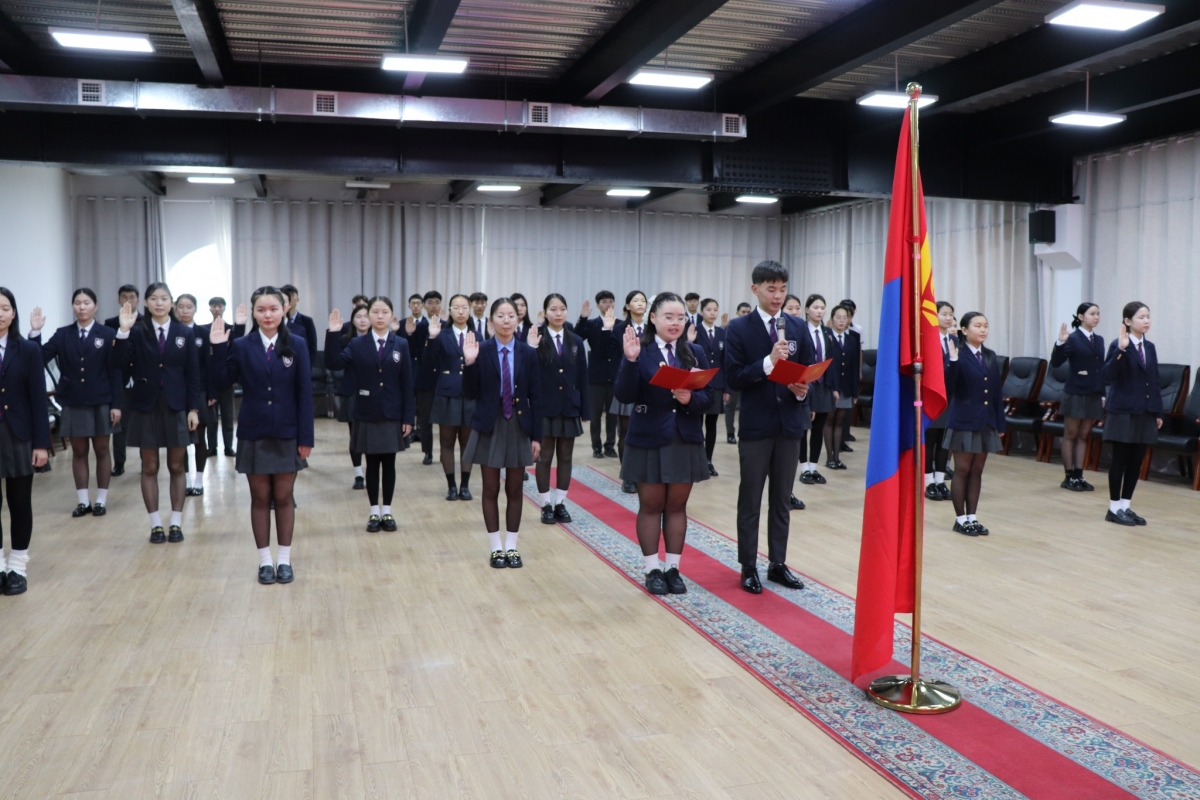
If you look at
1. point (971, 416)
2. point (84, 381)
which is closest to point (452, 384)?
point (84, 381)

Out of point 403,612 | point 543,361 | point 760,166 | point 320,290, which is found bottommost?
point 403,612

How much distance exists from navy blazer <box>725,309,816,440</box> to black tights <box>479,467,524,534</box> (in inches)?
52.4

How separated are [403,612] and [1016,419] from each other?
303 inches

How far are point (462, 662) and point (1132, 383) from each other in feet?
17.6

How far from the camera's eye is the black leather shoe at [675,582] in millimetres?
4789

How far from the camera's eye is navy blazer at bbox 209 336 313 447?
15.5 ft

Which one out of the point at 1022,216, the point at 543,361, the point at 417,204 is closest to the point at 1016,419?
the point at 1022,216

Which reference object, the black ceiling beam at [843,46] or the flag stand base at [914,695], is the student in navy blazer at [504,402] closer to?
the flag stand base at [914,695]

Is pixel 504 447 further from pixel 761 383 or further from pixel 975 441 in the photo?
pixel 975 441

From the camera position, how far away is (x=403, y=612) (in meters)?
4.54

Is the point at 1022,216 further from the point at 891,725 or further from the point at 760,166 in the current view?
the point at 891,725

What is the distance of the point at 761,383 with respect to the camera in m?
4.59

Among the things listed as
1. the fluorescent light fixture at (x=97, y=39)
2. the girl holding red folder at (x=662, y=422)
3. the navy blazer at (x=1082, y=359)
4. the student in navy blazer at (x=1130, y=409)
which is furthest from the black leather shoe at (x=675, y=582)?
the fluorescent light fixture at (x=97, y=39)

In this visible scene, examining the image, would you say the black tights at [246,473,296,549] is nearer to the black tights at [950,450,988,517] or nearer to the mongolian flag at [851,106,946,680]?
the mongolian flag at [851,106,946,680]
